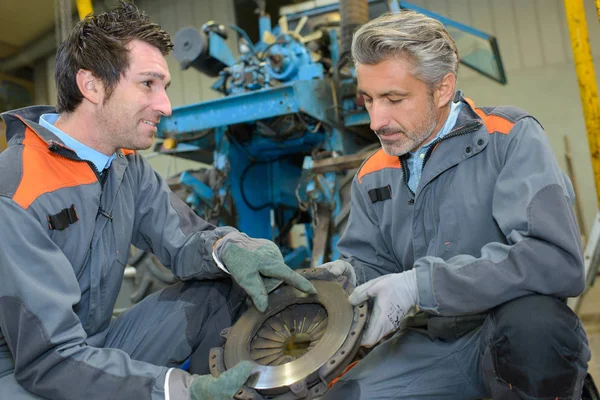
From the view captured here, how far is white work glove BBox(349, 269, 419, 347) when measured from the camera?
1406 mm

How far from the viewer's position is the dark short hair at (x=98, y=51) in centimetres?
175

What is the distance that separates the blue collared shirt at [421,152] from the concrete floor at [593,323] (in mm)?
1199

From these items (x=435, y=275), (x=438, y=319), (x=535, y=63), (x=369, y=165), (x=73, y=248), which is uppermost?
(x=535, y=63)

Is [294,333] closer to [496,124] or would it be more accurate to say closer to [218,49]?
[496,124]

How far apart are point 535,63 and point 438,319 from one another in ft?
23.6

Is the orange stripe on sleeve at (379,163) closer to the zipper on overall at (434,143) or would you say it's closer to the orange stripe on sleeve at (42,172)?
the zipper on overall at (434,143)

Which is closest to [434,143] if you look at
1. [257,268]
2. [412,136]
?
[412,136]

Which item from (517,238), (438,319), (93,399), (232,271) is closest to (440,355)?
(438,319)

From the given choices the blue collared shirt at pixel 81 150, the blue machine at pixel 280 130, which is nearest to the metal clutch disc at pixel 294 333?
the blue collared shirt at pixel 81 150

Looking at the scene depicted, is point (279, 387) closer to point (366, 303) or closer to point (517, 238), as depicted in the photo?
point (366, 303)

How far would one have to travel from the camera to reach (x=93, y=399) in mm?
1297

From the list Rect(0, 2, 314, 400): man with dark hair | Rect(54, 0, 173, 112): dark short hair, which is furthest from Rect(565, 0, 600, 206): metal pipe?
Rect(54, 0, 173, 112): dark short hair

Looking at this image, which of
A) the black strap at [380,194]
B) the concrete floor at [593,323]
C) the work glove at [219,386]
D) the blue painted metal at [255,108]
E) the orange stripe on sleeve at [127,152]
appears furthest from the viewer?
the blue painted metal at [255,108]

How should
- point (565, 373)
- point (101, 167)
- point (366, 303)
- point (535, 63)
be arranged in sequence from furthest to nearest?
point (535, 63) < point (101, 167) < point (366, 303) < point (565, 373)
